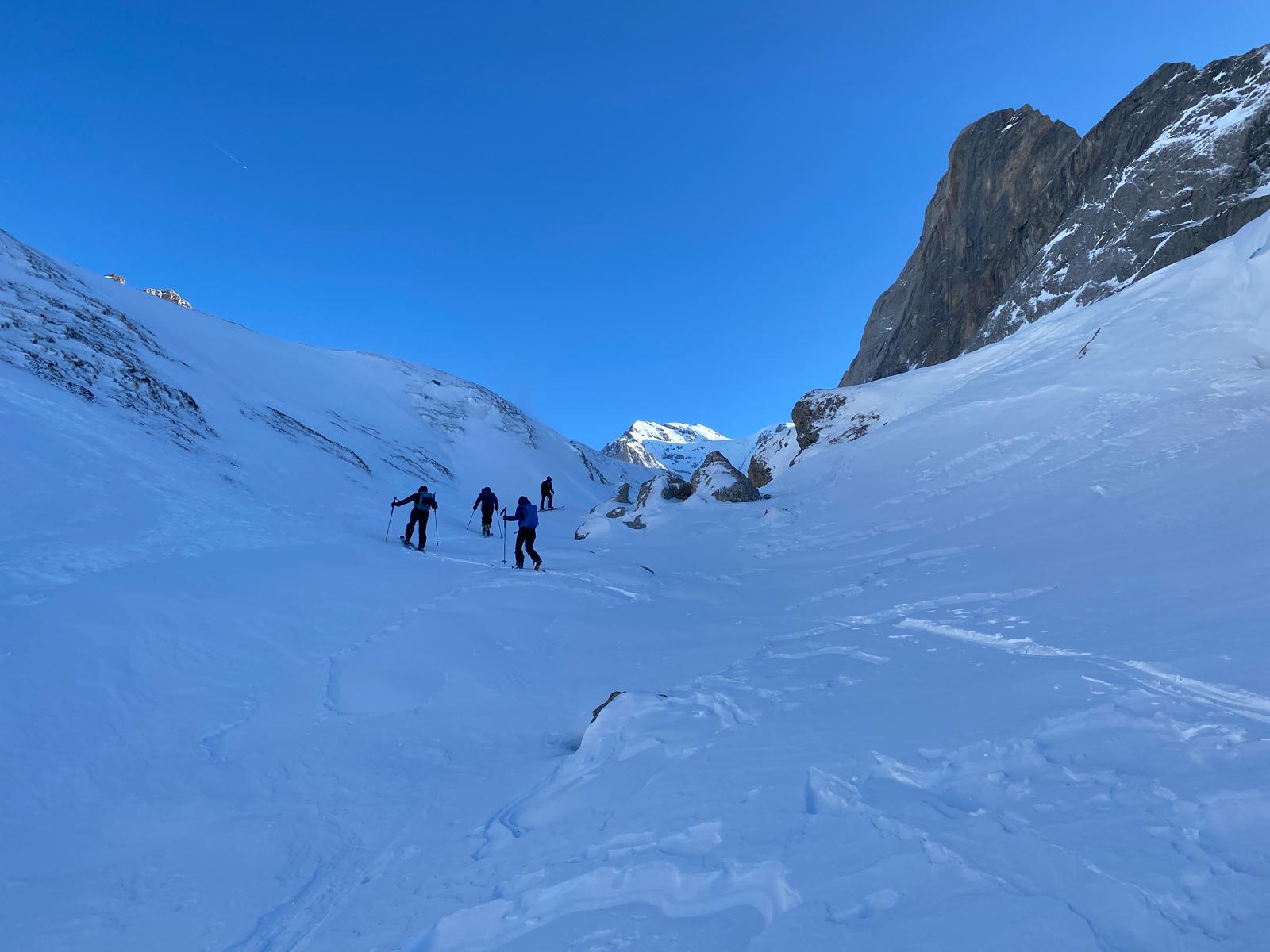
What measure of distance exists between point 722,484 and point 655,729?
18281 millimetres

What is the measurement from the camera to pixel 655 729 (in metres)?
4.78

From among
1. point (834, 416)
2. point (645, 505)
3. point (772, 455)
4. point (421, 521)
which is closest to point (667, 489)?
point (645, 505)

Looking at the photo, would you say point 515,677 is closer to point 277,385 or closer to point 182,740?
point 182,740

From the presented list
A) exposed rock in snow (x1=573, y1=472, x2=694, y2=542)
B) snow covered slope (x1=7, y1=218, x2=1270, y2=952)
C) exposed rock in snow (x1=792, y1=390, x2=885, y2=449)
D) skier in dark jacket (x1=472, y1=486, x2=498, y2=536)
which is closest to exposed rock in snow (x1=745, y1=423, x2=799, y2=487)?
exposed rock in snow (x1=792, y1=390, x2=885, y2=449)

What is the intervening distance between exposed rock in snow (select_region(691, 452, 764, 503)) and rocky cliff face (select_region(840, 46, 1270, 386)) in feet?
55.4

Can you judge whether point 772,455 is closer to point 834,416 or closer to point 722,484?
point 834,416

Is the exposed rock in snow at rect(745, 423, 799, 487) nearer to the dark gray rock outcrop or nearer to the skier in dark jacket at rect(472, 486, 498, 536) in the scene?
the dark gray rock outcrop

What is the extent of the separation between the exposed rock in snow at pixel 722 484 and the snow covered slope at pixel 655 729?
10625 millimetres

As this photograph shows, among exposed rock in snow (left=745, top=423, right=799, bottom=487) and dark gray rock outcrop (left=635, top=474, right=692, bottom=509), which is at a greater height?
exposed rock in snow (left=745, top=423, right=799, bottom=487)

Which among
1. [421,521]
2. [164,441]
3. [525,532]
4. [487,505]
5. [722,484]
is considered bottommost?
[525,532]

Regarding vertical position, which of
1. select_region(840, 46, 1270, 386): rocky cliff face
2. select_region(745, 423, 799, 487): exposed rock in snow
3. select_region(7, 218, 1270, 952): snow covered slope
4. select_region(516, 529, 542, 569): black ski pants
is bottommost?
select_region(7, 218, 1270, 952): snow covered slope

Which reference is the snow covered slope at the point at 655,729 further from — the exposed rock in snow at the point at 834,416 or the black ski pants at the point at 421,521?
the exposed rock in snow at the point at 834,416

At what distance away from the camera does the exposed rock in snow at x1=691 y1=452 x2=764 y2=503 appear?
72.7 feet

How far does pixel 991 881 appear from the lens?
2.51 m
